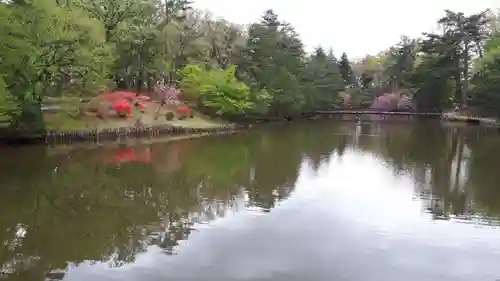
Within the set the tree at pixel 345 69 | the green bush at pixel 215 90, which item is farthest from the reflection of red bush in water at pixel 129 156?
the tree at pixel 345 69

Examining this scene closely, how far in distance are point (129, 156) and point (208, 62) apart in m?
22.2

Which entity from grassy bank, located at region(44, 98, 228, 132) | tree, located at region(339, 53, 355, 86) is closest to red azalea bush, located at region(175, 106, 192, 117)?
grassy bank, located at region(44, 98, 228, 132)

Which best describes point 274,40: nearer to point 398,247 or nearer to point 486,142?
point 486,142

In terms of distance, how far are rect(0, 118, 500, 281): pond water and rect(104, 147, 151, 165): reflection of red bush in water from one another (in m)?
0.09

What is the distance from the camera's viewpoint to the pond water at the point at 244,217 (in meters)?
9.03

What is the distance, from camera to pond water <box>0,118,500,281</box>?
903cm

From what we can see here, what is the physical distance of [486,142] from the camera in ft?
Answer: 103

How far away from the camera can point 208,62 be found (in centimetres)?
4403

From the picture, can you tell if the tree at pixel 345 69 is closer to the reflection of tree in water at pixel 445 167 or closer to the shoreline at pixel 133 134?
the shoreline at pixel 133 134

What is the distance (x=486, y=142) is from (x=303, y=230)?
24.1m

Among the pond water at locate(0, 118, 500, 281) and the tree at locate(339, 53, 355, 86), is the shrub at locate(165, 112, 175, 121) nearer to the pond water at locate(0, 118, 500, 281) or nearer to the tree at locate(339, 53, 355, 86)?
the pond water at locate(0, 118, 500, 281)

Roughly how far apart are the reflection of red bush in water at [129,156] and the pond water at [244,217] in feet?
0.30

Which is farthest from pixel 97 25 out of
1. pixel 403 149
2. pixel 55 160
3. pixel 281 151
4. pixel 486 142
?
pixel 486 142

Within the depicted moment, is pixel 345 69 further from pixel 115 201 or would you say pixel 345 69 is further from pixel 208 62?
pixel 115 201
